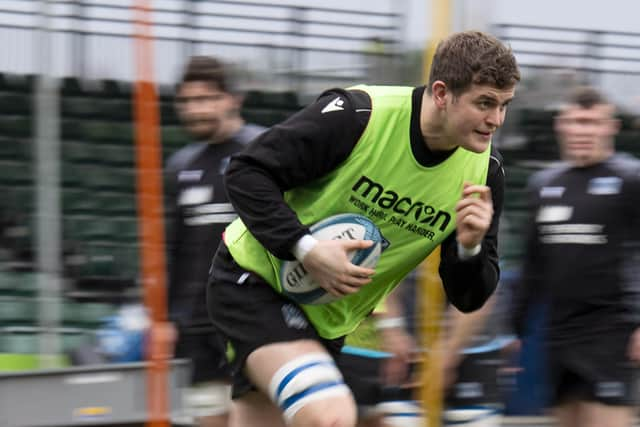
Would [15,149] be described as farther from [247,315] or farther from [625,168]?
[247,315]

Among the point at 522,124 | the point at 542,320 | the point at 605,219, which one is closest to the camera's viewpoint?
the point at 605,219

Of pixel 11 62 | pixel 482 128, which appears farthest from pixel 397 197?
pixel 11 62

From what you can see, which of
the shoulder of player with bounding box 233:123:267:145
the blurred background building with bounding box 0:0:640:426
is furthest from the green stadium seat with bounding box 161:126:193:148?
the shoulder of player with bounding box 233:123:267:145

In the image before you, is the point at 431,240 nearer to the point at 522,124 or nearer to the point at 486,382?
the point at 486,382

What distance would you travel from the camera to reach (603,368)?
4.80m

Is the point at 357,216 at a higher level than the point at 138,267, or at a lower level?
higher

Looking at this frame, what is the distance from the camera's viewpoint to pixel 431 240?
3430 millimetres

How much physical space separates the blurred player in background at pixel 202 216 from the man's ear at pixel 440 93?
178 centimetres

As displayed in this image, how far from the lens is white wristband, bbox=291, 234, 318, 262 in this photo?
10.3 feet

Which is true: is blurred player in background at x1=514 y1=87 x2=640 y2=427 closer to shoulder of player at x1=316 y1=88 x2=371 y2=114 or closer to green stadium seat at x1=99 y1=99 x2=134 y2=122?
shoulder of player at x1=316 y1=88 x2=371 y2=114

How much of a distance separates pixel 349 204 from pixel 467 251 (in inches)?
14.1

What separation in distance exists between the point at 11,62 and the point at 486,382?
4205mm

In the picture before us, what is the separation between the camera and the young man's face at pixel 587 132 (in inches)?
192

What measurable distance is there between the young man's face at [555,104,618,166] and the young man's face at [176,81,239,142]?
139cm
